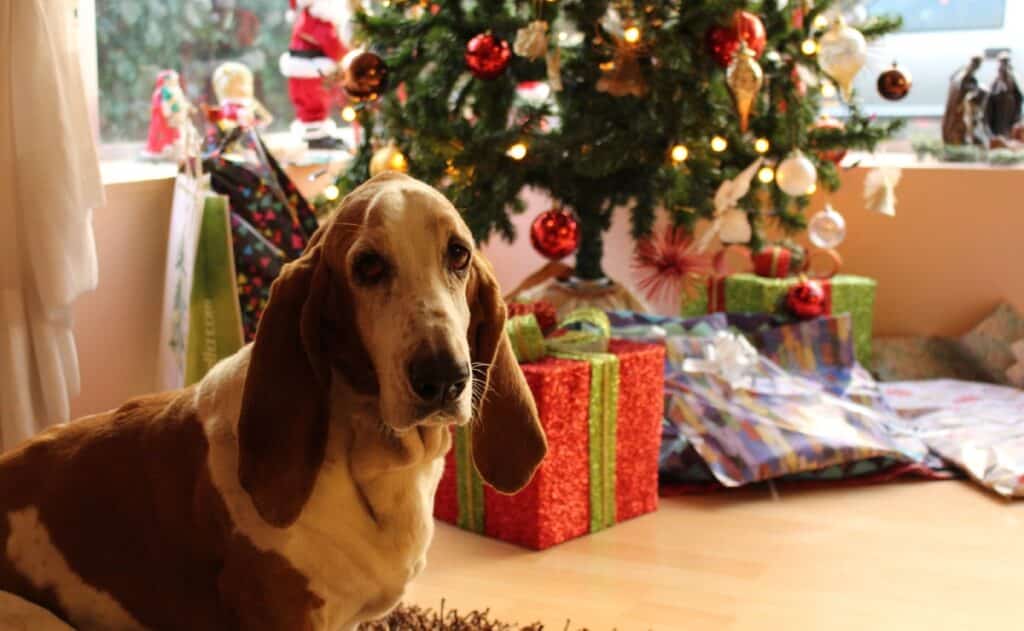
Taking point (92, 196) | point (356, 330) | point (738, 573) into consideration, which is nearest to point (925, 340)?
point (738, 573)

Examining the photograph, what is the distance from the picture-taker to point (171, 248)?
2.67 meters

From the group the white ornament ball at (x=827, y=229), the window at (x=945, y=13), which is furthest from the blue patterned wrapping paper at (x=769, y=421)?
the window at (x=945, y=13)

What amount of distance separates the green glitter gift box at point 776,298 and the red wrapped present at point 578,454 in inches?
33.6

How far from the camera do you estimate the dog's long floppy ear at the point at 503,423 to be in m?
1.31

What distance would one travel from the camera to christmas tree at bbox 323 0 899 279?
9.05ft

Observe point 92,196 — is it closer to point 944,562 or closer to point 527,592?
point 527,592

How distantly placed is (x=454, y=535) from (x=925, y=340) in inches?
75.7

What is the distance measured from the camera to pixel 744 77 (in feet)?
8.82

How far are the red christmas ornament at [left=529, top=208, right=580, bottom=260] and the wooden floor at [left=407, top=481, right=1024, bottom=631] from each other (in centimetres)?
75

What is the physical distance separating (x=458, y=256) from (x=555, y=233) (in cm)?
182

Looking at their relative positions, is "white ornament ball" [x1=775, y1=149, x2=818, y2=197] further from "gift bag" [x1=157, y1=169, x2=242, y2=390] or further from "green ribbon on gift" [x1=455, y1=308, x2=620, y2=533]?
"gift bag" [x1=157, y1=169, x2=242, y2=390]

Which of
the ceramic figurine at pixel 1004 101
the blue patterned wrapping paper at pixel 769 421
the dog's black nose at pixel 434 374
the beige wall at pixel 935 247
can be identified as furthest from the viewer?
the ceramic figurine at pixel 1004 101

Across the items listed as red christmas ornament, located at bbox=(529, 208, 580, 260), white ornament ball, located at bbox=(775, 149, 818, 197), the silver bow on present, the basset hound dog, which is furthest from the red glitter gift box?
the basset hound dog

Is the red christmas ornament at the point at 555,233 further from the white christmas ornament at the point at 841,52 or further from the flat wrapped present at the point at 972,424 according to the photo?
the flat wrapped present at the point at 972,424
